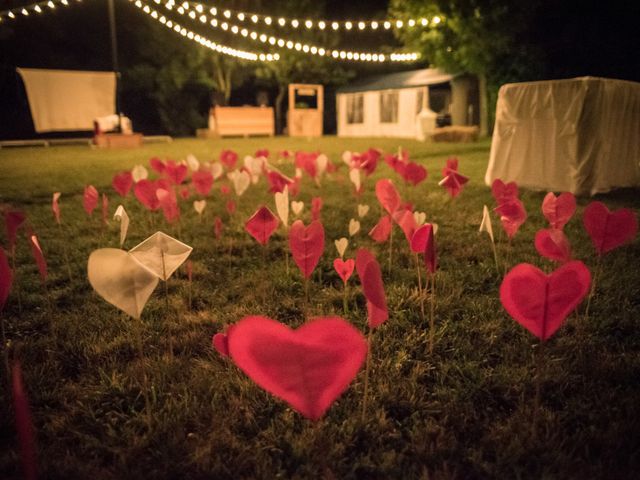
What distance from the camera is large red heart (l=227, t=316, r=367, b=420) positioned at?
0.69 metres

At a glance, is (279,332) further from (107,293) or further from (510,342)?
(510,342)

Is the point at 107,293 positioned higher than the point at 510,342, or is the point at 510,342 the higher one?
the point at 107,293

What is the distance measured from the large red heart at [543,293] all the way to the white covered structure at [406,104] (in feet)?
43.3

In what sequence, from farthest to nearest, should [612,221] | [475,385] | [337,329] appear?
[612,221], [475,385], [337,329]

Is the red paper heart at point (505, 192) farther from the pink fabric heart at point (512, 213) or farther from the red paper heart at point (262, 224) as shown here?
the red paper heart at point (262, 224)

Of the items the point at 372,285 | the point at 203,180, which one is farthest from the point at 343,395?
the point at 203,180

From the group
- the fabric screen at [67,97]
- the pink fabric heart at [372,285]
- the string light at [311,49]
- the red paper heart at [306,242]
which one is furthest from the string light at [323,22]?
the pink fabric heart at [372,285]

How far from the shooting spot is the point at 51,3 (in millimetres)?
6879

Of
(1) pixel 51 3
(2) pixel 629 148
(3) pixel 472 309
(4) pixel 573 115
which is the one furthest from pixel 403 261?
(1) pixel 51 3

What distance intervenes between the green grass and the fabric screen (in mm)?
12295

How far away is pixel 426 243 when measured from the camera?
1.33m

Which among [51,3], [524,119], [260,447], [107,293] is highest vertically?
[51,3]

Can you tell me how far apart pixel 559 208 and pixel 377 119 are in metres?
17.5

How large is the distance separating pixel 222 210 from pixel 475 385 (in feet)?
9.42
